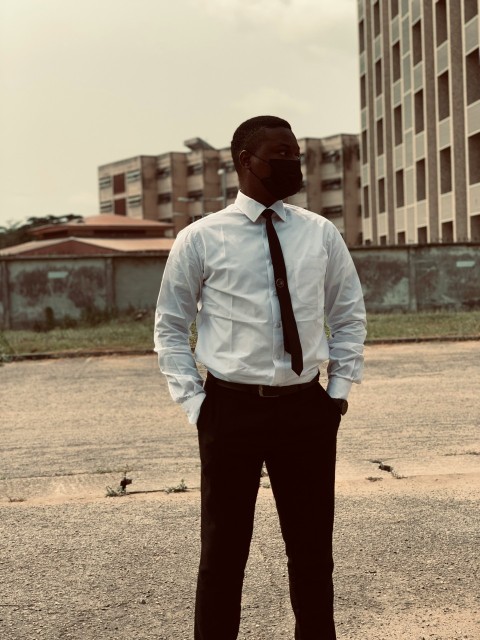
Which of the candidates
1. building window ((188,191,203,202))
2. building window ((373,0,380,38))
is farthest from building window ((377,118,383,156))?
building window ((188,191,203,202))

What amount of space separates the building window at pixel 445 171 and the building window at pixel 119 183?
6609 centimetres

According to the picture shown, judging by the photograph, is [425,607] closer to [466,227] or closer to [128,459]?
[128,459]

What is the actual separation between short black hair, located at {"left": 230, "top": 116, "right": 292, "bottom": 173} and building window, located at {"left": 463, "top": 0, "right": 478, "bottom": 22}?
123ft

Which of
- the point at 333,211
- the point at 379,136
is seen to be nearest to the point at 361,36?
the point at 379,136

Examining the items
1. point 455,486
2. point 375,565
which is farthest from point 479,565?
point 455,486

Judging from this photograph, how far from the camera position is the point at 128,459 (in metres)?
7.76

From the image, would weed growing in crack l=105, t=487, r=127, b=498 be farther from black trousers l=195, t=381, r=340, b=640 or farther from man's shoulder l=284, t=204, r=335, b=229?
man's shoulder l=284, t=204, r=335, b=229

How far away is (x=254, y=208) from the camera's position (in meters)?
2.94

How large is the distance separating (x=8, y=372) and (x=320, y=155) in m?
75.6

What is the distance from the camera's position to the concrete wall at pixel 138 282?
85.8ft

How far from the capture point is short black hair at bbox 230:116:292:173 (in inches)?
116

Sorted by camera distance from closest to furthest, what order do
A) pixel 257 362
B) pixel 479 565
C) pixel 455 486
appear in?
pixel 257 362
pixel 479 565
pixel 455 486

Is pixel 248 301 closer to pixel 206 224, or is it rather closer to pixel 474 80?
pixel 206 224

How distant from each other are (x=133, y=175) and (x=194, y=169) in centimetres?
775
